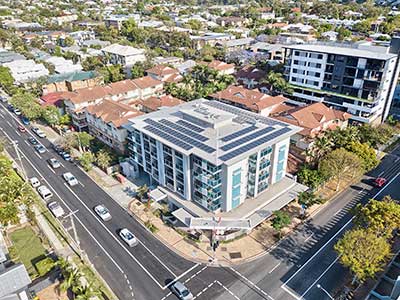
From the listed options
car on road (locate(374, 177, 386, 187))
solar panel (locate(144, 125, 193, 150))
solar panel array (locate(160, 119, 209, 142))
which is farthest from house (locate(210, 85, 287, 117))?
solar panel (locate(144, 125, 193, 150))

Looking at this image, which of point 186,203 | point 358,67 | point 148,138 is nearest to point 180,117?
point 148,138

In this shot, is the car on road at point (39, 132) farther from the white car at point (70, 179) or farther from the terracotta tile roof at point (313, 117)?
the terracotta tile roof at point (313, 117)

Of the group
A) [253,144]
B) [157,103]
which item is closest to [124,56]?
[157,103]

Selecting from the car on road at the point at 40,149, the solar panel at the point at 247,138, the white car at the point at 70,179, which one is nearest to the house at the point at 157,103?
the car on road at the point at 40,149

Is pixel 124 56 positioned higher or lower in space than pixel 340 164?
higher

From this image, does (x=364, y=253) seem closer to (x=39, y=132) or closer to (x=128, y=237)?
(x=128, y=237)
